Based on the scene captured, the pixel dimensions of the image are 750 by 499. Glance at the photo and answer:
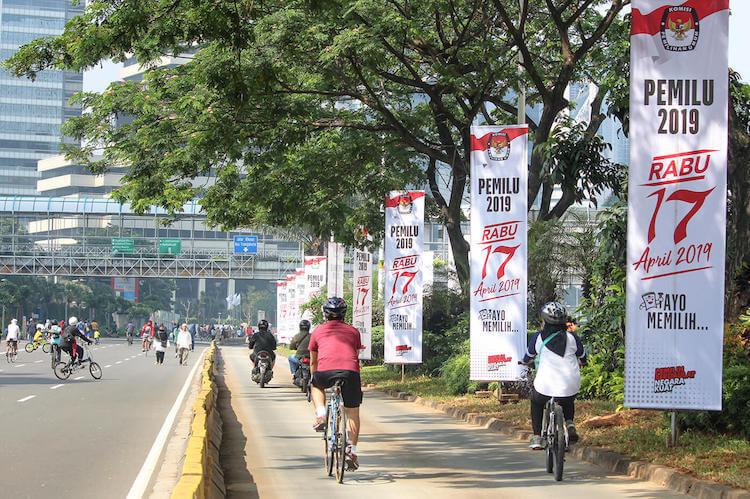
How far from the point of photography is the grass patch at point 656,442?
1197 cm

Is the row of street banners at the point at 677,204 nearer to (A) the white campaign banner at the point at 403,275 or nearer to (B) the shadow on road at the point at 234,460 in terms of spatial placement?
(B) the shadow on road at the point at 234,460

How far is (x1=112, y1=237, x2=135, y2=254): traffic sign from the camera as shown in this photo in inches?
3605

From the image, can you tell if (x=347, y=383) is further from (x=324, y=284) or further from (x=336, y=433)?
(x=324, y=284)

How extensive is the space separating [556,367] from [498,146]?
23.2ft

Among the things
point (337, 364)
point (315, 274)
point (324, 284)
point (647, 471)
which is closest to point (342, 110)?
point (337, 364)

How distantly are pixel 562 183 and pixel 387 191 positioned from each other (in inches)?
341

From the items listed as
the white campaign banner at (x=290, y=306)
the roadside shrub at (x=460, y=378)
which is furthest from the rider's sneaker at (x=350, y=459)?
the white campaign banner at (x=290, y=306)

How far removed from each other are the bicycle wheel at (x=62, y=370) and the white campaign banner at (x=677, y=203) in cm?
2440

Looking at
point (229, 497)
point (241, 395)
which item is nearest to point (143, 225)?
point (241, 395)

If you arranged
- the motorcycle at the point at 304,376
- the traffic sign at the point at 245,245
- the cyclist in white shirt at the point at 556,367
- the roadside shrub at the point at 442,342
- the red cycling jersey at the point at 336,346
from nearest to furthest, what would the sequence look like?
the red cycling jersey at the point at 336,346 → the cyclist in white shirt at the point at 556,367 → the motorcycle at the point at 304,376 → the roadside shrub at the point at 442,342 → the traffic sign at the point at 245,245

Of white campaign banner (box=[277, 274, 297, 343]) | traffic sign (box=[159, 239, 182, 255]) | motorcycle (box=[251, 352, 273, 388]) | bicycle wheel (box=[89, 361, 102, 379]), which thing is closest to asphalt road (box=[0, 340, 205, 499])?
bicycle wheel (box=[89, 361, 102, 379])

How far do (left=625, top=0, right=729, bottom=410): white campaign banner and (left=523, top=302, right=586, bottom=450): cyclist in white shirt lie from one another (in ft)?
2.03

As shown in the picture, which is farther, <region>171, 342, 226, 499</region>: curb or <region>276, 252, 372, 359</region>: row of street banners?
<region>276, 252, 372, 359</region>: row of street banners

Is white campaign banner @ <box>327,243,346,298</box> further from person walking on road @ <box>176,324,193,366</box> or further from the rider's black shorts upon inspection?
the rider's black shorts
